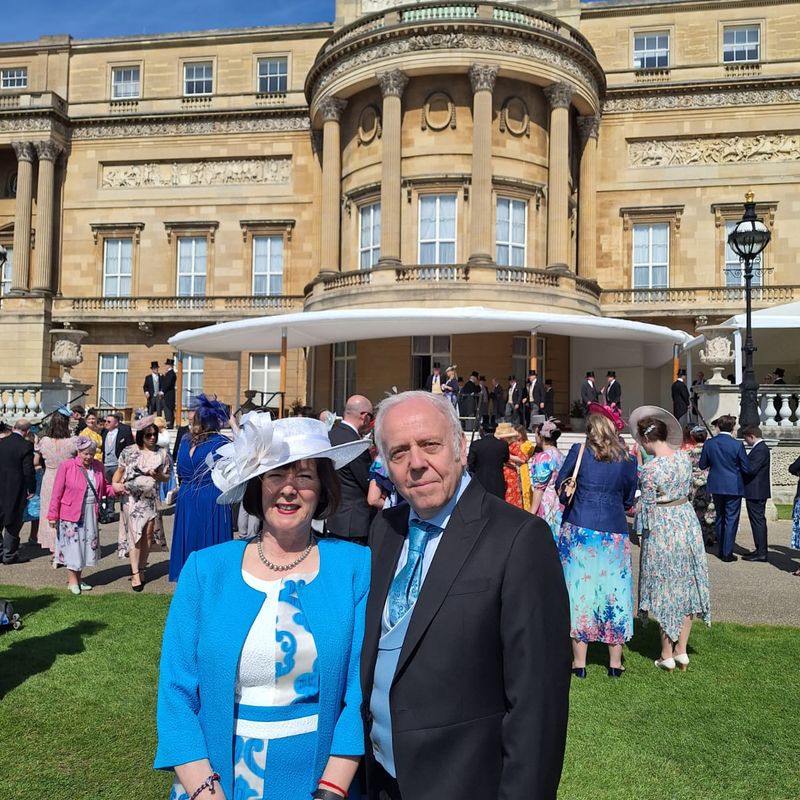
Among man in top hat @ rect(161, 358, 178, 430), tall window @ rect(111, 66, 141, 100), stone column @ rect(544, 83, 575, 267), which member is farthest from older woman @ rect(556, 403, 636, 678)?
tall window @ rect(111, 66, 141, 100)

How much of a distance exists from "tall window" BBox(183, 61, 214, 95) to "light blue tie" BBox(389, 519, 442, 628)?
31.2 meters

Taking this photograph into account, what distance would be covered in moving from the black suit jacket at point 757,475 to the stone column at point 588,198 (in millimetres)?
15951

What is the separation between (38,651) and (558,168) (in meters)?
21.6

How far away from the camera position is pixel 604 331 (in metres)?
17.3

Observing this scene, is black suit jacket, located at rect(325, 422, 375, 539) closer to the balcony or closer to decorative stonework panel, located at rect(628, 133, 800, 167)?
the balcony

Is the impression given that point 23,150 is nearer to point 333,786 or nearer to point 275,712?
point 275,712

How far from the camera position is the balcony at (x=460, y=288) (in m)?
21.8

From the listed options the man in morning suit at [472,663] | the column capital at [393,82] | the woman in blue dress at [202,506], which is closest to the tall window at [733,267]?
the column capital at [393,82]

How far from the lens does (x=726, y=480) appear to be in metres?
10.2

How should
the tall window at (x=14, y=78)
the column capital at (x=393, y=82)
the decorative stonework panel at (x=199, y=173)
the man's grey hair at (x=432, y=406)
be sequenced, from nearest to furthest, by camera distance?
the man's grey hair at (x=432, y=406)
the column capital at (x=393, y=82)
the decorative stonework panel at (x=199, y=173)
the tall window at (x=14, y=78)

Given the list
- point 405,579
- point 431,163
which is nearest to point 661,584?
point 405,579

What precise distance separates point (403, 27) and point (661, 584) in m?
21.2

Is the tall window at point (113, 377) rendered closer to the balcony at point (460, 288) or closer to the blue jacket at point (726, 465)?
the balcony at point (460, 288)

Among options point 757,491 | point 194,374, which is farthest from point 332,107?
point 757,491
